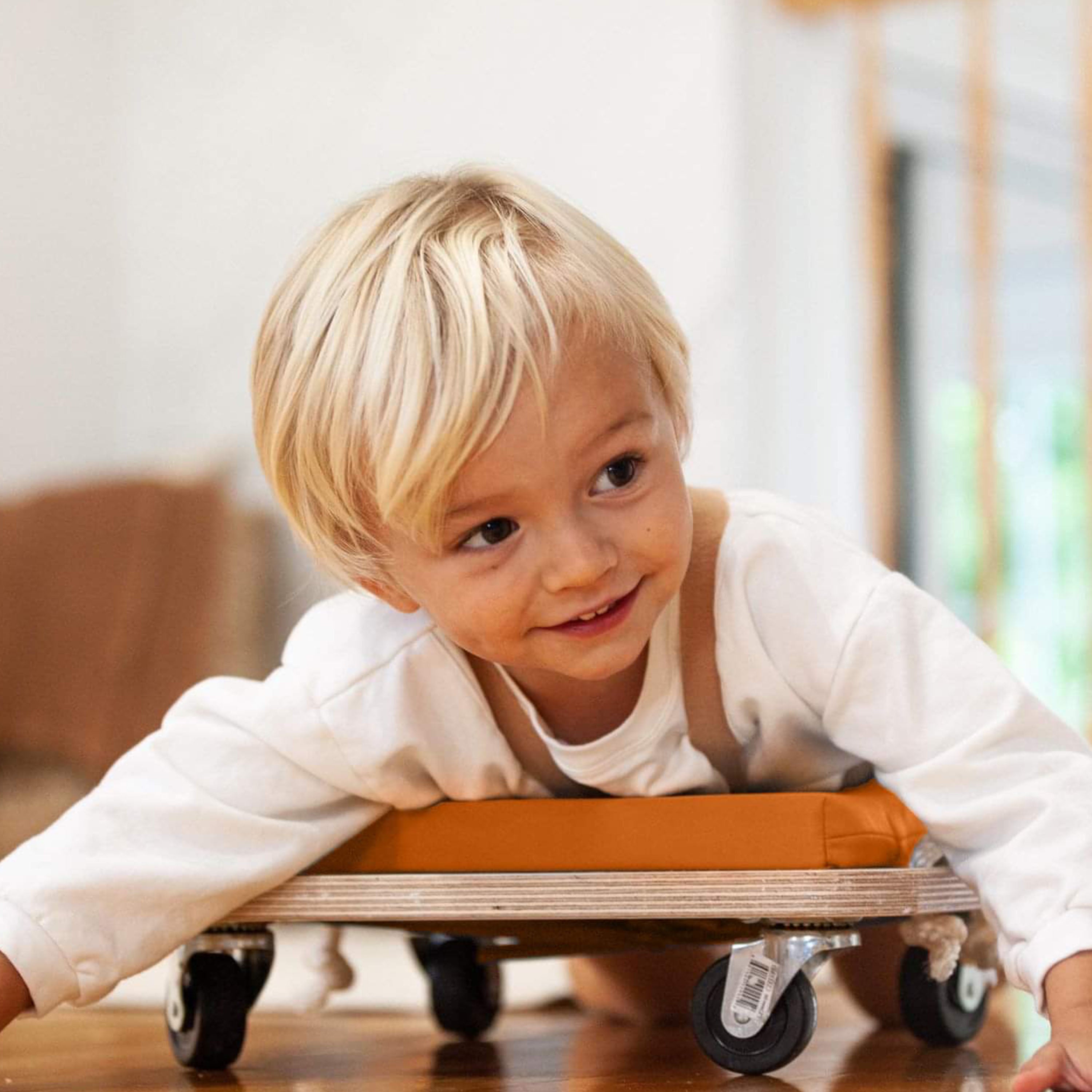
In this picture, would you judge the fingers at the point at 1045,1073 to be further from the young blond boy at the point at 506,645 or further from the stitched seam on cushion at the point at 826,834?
the stitched seam on cushion at the point at 826,834

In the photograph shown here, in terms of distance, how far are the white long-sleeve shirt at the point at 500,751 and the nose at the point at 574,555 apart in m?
0.15

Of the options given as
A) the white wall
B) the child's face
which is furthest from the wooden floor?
the white wall

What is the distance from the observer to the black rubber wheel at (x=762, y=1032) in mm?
829

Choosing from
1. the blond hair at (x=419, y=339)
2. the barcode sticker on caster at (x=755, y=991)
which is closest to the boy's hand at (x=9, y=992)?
the blond hair at (x=419, y=339)

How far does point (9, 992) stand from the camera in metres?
0.86

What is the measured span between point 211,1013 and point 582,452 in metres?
0.42

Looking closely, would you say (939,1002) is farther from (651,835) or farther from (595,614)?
(595,614)

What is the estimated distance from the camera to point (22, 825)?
2.28 meters

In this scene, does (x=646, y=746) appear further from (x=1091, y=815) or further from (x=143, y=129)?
(x=143, y=129)

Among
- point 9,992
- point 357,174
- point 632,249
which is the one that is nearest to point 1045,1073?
point 9,992

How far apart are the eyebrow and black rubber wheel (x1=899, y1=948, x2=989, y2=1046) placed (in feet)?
1.33

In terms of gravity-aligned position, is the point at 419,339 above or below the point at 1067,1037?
above

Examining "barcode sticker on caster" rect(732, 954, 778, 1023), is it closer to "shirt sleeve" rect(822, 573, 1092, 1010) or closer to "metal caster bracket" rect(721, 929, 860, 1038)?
"metal caster bracket" rect(721, 929, 860, 1038)

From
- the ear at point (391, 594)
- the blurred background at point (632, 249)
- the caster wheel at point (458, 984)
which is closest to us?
the ear at point (391, 594)
